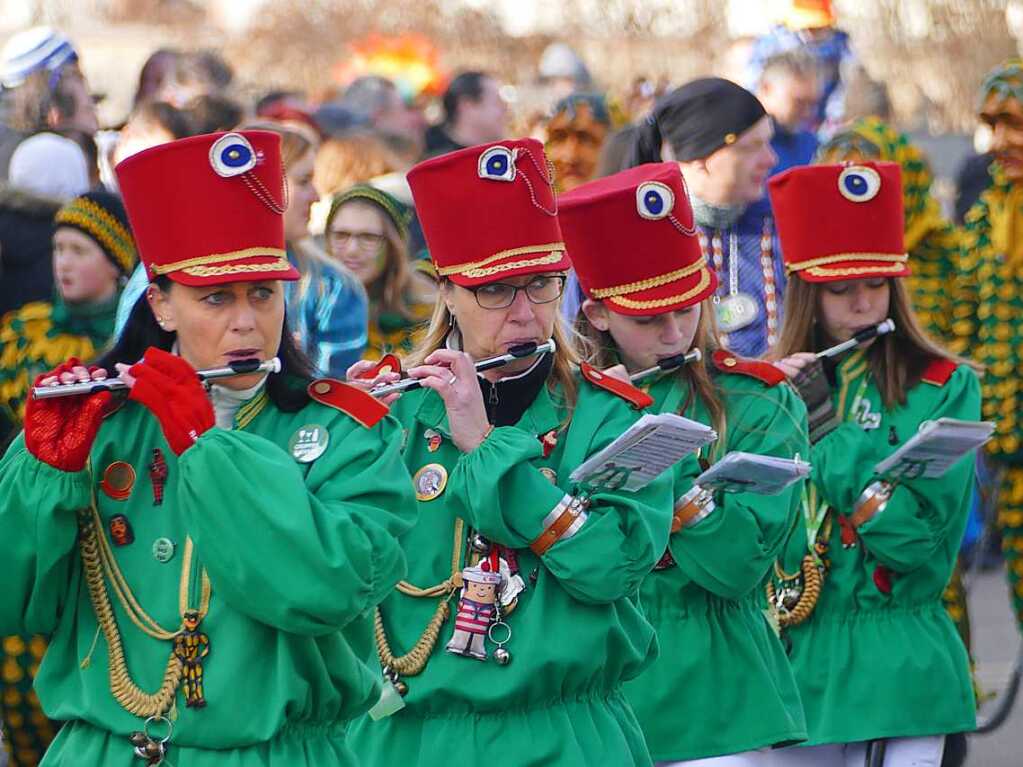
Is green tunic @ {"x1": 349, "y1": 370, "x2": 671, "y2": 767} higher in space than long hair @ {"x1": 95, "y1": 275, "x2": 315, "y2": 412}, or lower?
lower

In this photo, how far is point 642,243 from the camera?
6.39 metres

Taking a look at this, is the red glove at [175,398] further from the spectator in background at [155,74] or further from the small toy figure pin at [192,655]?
the spectator in background at [155,74]

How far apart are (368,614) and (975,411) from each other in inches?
116

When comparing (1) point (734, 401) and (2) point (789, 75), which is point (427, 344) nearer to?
(1) point (734, 401)

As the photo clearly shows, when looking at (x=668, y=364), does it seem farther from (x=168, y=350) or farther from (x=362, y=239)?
(x=362, y=239)

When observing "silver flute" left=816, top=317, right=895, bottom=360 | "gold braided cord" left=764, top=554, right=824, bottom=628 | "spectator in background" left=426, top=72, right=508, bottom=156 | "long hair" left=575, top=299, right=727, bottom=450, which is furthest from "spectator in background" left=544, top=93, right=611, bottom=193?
"long hair" left=575, top=299, right=727, bottom=450

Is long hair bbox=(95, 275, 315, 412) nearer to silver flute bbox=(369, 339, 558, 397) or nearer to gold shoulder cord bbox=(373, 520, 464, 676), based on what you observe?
silver flute bbox=(369, 339, 558, 397)

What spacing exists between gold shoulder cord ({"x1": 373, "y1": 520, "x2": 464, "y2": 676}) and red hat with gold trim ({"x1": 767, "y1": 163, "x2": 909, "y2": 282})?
7.55 ft

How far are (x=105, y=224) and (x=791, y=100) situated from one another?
13.0ft

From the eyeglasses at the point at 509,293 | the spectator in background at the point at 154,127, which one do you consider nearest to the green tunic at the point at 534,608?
the eyeglasses at the point at 509,293

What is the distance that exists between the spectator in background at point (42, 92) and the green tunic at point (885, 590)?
4.70 m

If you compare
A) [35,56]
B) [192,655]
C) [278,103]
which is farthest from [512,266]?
[278,103]

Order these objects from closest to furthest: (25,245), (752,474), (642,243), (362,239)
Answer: (752,474) < (642,243) < (25,245) < (362,239)

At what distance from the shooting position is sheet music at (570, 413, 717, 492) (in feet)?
17.9
